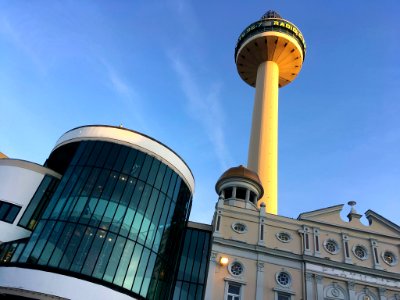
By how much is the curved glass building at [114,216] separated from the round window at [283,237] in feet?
29.8

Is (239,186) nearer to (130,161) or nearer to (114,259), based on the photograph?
(130,161)

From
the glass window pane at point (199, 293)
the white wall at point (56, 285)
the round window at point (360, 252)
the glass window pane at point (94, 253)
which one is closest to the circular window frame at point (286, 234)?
the round window at point (360, 252)

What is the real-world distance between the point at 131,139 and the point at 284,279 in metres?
18.6

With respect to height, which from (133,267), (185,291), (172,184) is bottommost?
(185,291)

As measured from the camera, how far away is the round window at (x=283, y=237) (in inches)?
1411

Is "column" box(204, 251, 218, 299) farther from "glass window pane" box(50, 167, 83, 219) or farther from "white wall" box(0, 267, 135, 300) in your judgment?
"glass window pane" box(50, 167, 83, 219)

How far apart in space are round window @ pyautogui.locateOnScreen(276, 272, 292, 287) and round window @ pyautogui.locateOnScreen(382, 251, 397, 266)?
31.3ft

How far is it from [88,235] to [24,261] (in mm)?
4898

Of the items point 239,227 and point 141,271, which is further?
point 239,227

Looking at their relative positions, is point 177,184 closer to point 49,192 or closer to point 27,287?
point 49,192

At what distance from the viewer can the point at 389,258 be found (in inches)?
1425

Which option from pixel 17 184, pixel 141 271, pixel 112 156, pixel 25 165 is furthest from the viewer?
pixel 25 165

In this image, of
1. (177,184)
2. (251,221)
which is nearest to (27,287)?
(177,184)

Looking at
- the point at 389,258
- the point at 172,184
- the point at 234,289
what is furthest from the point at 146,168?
the point at 389,258
